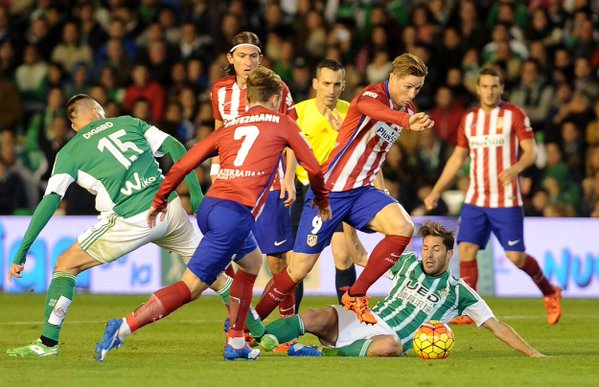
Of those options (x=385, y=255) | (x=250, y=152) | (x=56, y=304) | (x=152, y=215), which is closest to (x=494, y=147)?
(x=385, y=255)

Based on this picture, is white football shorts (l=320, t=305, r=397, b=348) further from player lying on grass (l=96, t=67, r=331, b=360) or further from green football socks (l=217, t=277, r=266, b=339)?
player lying on grass (l=96, t=67, r=331, b=360)

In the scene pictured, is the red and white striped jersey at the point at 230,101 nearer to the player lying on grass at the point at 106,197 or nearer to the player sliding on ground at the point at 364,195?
the player sliding on ground at the point at 364,195

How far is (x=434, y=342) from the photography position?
395 inches

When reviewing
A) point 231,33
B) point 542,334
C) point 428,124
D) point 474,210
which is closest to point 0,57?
point 231,33

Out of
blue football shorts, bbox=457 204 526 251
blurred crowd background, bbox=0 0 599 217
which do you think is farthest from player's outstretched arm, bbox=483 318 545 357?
blurred crowd background, bbox=0 0 599 217

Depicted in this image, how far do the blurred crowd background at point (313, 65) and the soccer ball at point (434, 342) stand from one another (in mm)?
7935

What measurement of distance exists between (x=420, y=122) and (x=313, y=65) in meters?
10.9

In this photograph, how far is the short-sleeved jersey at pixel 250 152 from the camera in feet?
31.2

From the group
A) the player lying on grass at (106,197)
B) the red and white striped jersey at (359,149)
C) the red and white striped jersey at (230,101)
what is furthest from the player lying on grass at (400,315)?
the red and white striped jersey at (230,101)

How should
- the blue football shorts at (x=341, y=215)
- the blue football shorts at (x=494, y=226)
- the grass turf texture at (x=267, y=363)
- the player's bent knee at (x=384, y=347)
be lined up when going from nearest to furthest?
the grass turf texture at (x=267, y=363), the player's bent knee at (x=384, y=347), the blue football shorts at (x=341, y=215), the blue football shorts at (x=494, y=226)

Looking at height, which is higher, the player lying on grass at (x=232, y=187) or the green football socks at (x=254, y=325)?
the player lying on grass at (x=232, y=187)

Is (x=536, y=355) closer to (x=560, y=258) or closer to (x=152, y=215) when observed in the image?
(x=152, y=215)

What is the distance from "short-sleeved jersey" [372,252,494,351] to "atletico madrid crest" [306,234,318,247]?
738 mm

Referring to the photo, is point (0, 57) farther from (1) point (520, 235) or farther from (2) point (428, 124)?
(2) point (428, 124)
